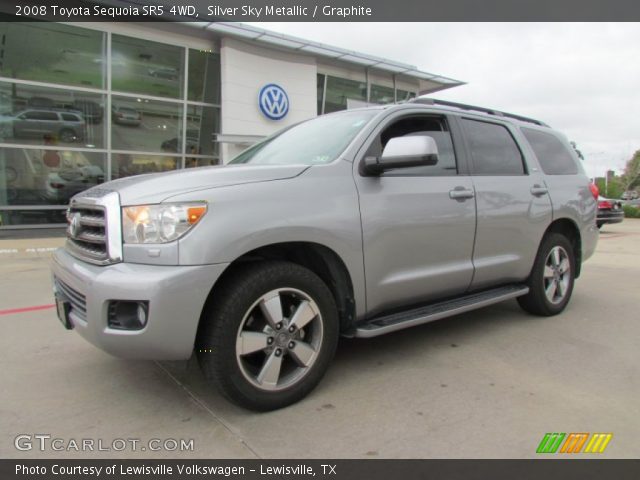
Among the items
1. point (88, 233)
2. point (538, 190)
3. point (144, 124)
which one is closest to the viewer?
point (88, 233)

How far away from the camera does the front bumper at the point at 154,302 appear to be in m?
2.37

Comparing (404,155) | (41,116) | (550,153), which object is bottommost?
(404,155)

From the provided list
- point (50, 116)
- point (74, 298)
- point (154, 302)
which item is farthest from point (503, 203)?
point (50, 116)

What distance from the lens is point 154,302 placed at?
2.36 meters

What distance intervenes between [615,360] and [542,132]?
7.90 feet

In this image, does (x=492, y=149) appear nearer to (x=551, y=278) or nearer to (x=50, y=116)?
(x=551, y=278)

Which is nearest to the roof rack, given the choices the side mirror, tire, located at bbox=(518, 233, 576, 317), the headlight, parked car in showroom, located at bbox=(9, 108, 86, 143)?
the side mirror

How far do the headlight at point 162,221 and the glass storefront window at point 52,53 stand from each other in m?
12.5

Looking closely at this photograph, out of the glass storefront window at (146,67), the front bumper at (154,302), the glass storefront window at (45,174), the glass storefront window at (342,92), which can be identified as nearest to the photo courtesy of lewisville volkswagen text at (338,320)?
the front bumper at (154,302)

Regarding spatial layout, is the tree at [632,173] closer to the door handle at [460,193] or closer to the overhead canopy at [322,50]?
the overhead canopy at [322,50]

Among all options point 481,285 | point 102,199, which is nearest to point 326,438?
point 102,199

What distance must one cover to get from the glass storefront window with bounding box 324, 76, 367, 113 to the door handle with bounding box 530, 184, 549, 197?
14.0 metres

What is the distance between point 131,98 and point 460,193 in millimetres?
12757

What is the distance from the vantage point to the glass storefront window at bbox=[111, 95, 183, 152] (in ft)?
45.2
